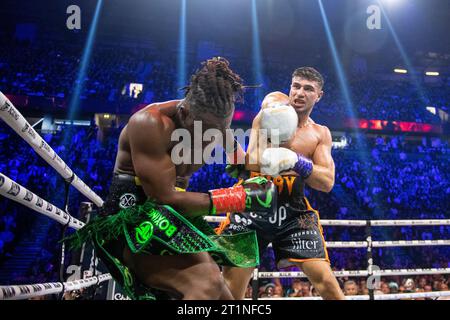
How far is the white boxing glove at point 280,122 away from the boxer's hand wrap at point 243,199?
1.76 feet

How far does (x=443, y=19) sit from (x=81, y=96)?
1182 cm

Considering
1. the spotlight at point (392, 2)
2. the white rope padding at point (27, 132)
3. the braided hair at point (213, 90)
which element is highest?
the spotlight at point (392, 2)

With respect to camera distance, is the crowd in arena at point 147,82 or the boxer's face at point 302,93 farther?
the crowd in arena at point 147,82

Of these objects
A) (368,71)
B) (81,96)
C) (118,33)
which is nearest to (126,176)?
(81,96)

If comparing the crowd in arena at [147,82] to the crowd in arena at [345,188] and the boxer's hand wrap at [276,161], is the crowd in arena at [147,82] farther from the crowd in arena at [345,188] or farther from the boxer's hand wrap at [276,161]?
the boxer's hand wrap at [276,161]

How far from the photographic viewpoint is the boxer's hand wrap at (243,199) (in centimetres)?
138

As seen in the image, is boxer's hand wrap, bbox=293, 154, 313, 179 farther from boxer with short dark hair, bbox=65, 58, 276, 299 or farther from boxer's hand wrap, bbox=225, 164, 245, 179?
boxer with short dark hair, bbox=65, 58, 276, 299

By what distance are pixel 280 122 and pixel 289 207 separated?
20.2 inches

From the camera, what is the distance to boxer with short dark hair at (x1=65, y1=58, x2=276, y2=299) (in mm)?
1298

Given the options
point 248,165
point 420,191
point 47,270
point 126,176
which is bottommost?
point 47,270

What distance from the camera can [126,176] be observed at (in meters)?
1.50

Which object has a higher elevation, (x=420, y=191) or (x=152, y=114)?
(x=420, y=191)

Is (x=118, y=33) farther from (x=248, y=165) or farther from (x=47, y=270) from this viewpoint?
(x=248, y=165)

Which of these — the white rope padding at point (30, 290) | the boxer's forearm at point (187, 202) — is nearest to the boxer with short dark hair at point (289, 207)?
the boxer's forearm at point (187, 202)
